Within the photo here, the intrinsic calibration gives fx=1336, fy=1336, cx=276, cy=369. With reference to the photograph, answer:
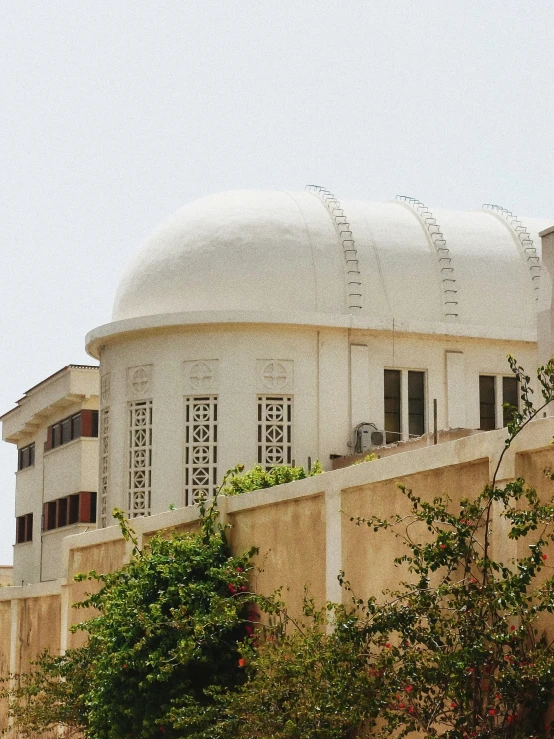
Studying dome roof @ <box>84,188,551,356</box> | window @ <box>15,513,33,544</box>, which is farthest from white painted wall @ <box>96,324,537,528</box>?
window @ <box>15,513,33,544</box>

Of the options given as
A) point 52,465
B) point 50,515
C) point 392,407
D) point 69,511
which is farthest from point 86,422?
point 392,407

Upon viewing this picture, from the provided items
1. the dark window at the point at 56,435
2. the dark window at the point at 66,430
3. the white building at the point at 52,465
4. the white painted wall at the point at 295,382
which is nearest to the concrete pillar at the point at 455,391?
the white painted wall at the point at 295,382

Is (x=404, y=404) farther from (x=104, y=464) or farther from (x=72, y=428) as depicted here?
(x=72, y=428)

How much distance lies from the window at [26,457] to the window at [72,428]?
5.61 ft

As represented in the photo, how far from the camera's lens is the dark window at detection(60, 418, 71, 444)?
3564 cm

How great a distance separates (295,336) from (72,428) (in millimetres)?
13073

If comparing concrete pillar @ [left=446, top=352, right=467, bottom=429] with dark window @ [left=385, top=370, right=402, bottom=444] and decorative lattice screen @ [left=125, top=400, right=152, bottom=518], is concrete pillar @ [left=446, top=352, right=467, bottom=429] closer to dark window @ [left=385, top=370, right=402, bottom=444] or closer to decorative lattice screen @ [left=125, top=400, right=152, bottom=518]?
dark window @ [left=385, top=370, right=402, bottom=444]

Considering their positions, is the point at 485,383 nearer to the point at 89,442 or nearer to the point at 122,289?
the point at 122,289

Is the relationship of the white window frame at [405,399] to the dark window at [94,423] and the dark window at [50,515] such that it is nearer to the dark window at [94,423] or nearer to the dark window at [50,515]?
the dark window at [94,423]

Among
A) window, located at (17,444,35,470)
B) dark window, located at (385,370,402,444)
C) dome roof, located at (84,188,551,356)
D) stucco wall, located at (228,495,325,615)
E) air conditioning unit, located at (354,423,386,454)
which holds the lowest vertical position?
stucco wall, located at (228,495,325,615)

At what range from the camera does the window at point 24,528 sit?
3825 cm

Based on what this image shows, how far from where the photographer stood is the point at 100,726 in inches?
551

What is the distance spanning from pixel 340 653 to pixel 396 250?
15689 mm

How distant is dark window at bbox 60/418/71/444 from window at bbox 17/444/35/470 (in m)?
3.11
